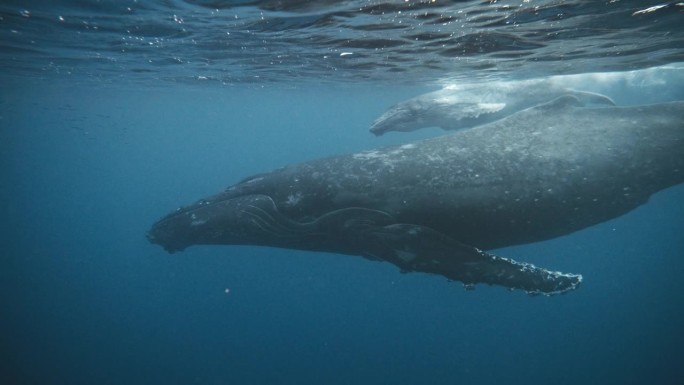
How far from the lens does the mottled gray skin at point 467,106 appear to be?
1084 centimetres

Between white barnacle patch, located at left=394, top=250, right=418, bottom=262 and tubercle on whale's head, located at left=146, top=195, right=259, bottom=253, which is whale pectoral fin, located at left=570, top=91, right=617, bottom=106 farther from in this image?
tubercle on whale's head, located at left=146, top=195, right=259, bottom=253

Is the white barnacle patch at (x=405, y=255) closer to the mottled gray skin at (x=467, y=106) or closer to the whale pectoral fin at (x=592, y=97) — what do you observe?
the mottled gray skin at (x=467, y=106)

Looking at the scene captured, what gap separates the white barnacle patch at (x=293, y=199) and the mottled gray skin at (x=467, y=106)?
4.23 meters

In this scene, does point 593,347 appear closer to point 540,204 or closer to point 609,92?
point 609,92

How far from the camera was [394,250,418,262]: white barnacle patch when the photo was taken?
20.7ft

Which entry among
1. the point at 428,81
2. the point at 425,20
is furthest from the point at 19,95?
the point at 425,20

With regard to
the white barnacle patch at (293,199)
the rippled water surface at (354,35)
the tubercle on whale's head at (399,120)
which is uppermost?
the rippled water surface at (354,35)

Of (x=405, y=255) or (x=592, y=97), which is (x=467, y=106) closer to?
(x=592, y=97)

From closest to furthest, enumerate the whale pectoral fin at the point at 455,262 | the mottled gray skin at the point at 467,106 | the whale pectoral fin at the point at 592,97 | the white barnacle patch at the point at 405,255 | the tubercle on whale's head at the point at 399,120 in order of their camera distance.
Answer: the whale pectoral fin at the point at 455,262 → the white barnacle patch at the point at 405,255 → the whale pectoral fin at the point at 592,97 → the mottled gray skin at the point at 467,106 → the tubercle on whale's head at the point at 399,120

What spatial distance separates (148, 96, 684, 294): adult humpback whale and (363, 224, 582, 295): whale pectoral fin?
0.05 feet

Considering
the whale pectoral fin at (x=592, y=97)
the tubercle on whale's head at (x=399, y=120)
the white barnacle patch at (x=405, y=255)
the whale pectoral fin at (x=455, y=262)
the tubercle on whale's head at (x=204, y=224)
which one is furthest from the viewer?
the tubercle on whale's head at (x=399, y=120)

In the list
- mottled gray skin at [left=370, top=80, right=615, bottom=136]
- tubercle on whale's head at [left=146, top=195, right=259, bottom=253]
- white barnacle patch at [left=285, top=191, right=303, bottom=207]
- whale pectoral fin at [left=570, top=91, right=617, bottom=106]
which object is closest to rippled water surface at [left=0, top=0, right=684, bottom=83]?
mottled gray skin at [left=370, top=80, right=615, bottom=136]

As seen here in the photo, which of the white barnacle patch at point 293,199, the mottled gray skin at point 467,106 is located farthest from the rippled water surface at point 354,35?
the white barnacle patch at point 293,199

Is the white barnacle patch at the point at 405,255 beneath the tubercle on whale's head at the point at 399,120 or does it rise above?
beneath
